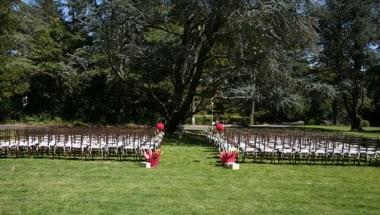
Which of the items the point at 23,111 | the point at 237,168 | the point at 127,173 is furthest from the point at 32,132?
the point at 23,111

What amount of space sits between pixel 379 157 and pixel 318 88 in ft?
43.6

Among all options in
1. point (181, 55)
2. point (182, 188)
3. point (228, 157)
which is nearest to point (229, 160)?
point (228, 157)

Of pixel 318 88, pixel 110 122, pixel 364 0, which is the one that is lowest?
pixel 110 122

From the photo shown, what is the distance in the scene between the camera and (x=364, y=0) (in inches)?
1828

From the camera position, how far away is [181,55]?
28.0 m

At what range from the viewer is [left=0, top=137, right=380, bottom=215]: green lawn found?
9414mm

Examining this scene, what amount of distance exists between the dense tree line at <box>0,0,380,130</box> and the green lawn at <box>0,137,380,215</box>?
10473 mm

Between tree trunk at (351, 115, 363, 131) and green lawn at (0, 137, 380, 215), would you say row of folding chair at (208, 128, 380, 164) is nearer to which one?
green lawn at (0, 137, 380, 215)

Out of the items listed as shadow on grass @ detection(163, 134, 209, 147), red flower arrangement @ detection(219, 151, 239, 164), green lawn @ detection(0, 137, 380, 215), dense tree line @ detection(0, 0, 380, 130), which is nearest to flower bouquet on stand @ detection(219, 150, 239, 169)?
red flower arrangement @ detection(219, 151, 239, 164)

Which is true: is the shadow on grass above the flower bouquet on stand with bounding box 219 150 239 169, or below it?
below

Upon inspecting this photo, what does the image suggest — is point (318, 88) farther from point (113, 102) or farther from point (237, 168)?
point (113, 102)

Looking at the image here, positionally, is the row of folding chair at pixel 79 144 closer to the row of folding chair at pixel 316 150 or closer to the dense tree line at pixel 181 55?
the row of folding chair at pixel 316 150

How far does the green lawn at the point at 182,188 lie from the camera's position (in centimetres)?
941

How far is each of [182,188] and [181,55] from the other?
17.3 metres
